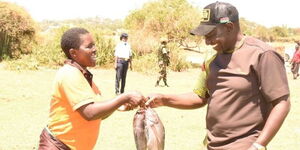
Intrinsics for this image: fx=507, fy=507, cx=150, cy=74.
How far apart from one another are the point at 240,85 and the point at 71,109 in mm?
1262

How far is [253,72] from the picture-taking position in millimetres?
2963

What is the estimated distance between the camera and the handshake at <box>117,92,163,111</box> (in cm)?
352

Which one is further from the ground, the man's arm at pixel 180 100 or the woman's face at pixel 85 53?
the woman's face at pixel 85 53

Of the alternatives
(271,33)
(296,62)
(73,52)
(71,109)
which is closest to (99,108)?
(71,109)

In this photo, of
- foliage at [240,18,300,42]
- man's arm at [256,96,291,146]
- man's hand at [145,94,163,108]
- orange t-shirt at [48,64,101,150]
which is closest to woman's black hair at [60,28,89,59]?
orange t-shirt at [48,64,101,150]

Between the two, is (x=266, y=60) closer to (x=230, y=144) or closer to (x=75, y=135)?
(x=230, y=144)

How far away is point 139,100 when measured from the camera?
356 cm

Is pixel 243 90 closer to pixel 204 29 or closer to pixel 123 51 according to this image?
pixel 204 29

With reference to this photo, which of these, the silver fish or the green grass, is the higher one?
the silver fish

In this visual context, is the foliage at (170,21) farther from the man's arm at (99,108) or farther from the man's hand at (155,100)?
the man's arm at (99,108)

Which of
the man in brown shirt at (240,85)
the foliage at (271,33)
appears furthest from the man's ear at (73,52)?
the foliage at (271,33)

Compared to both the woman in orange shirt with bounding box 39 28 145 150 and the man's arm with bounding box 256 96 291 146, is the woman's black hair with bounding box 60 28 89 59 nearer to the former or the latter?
the woman in orange shirt with bounding box 39 28 145 150

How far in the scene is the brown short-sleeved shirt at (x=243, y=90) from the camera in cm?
288

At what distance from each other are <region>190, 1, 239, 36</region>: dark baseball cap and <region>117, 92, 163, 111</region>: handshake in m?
0.72
